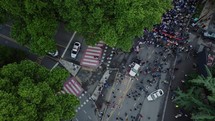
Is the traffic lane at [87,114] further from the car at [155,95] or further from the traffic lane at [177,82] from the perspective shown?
the traffic lane at [177,82]

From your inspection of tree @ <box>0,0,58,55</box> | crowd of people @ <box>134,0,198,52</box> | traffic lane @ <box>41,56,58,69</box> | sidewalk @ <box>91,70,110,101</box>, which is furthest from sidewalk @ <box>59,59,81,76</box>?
Result: crowd of people @ <box>134,0,198,52</box>

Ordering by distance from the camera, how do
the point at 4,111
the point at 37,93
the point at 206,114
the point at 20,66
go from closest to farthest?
the point at 4,111 < the point at 37,93 < the point at 20,66 < the point at 206,114

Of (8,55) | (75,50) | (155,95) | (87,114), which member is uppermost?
(75,50)

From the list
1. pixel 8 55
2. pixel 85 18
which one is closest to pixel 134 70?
pixel 85 18

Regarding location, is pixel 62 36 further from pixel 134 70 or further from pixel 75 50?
pixel 134 70

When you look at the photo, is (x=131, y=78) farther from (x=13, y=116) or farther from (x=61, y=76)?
(x=13, y=116)

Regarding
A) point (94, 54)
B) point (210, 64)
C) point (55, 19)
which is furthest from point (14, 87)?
point (210, 64)

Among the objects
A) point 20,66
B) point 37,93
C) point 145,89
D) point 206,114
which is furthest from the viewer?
point 145,89
